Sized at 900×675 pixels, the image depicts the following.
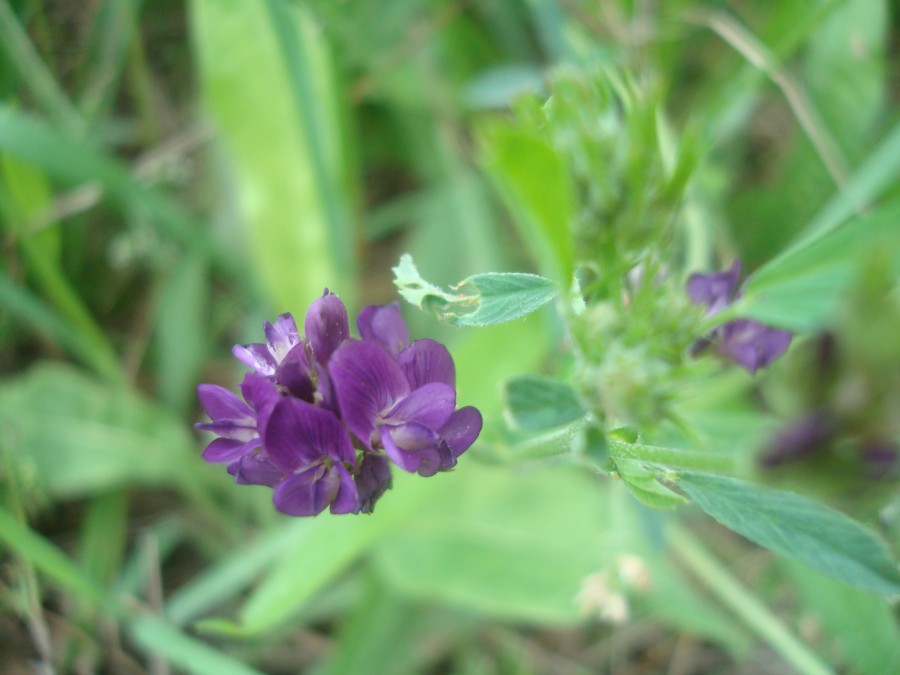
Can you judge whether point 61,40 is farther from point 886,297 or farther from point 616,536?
point 886,297

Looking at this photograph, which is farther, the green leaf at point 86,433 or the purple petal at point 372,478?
the green leaf at point 86,433

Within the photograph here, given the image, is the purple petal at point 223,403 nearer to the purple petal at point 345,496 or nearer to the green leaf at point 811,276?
the purple petal at point 345,496

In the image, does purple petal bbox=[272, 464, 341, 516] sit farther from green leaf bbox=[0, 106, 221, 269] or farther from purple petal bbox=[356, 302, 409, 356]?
green leaf bbox=[0, 106, 221, 269]

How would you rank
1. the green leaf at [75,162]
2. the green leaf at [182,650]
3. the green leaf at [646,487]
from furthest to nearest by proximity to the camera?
the green leaf at [75,162], the green leaf at [182,650], the green leaf at [646,487]

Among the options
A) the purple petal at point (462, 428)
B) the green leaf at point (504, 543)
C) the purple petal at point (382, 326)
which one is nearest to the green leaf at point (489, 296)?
the purple petal at point (382, 326)

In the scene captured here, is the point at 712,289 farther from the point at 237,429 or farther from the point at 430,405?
the point at 237,429

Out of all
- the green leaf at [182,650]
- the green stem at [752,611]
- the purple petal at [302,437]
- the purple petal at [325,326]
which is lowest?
the green stem at [752,611]

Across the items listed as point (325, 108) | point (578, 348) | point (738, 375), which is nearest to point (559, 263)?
point (578, 348)
